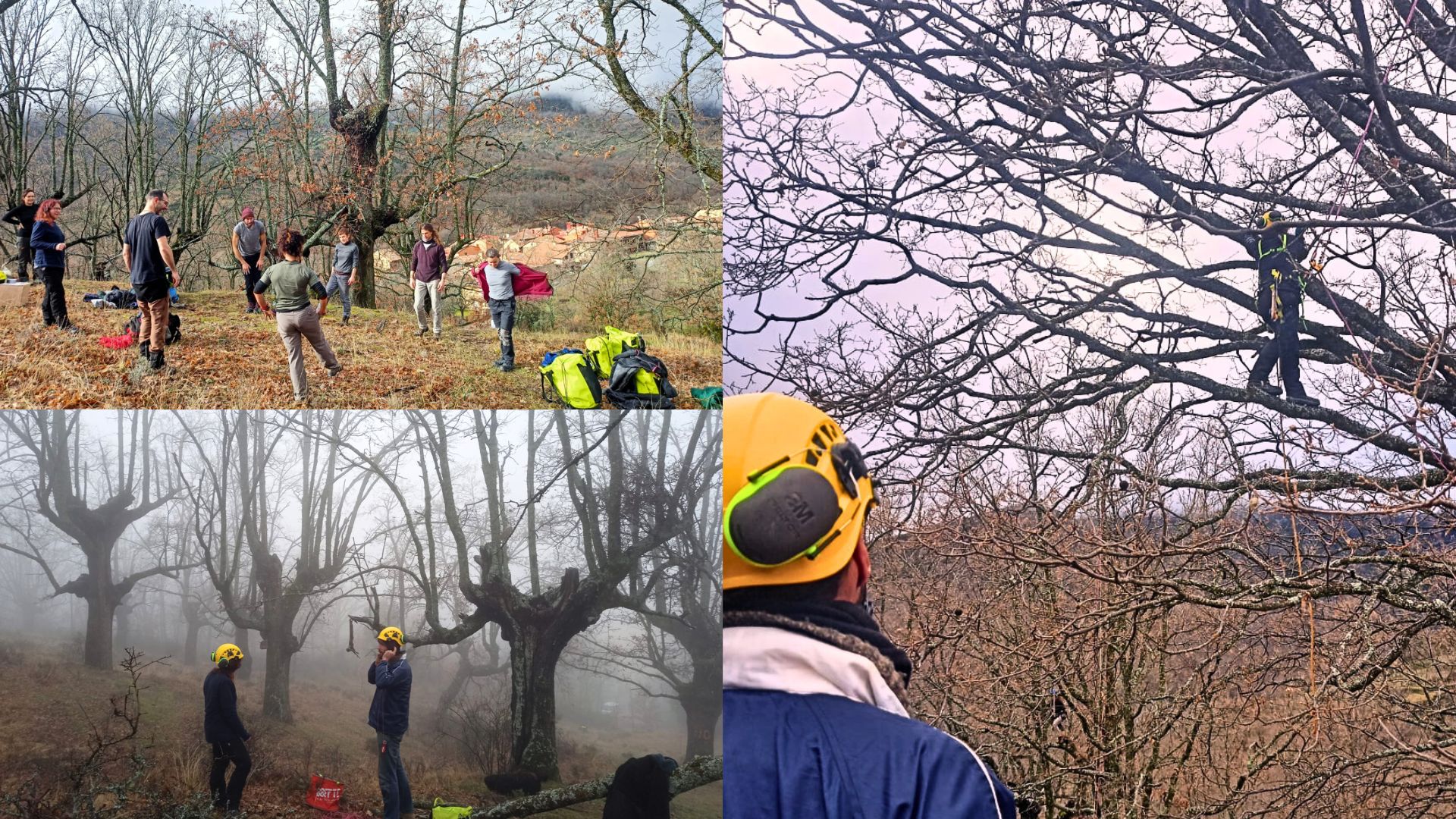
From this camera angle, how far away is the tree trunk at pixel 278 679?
87.1 inches

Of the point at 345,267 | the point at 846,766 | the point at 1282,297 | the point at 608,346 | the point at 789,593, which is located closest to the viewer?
the point at 846,766

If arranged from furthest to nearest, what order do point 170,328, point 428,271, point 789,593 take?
1. point 428,271
2. point 170,328
3. point 789,593

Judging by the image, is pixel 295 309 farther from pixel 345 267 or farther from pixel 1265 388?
pixel 1265 388

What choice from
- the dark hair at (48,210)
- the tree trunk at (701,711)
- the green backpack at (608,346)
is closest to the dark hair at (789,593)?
the tree trunk at (701,711)

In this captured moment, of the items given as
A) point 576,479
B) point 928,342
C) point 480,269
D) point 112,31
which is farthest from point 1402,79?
point 112,31

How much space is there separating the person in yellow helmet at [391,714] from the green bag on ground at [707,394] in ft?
4.87

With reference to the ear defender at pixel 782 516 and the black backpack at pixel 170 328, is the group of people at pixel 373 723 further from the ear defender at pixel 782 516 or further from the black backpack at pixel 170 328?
the black backpack at pixel 170 328

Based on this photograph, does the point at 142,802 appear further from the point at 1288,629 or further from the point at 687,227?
the point at 1288,629

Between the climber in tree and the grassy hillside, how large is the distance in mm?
3779

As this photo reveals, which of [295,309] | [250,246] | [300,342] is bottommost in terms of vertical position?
[300,342]

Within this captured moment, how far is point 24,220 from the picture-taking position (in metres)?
3.59

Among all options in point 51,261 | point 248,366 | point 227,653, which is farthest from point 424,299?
point 227,653

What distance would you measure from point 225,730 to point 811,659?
4.79 ft

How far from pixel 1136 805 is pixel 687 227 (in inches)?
126
